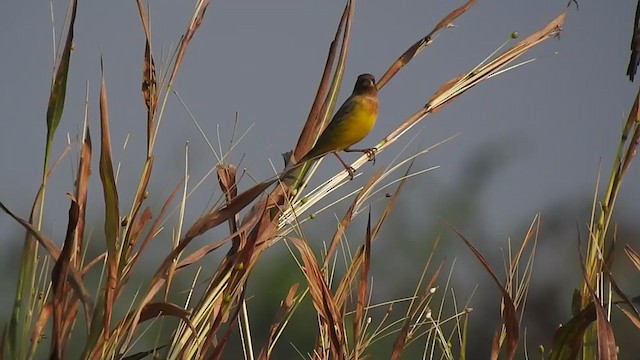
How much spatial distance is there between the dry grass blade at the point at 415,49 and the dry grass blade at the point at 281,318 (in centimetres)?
28

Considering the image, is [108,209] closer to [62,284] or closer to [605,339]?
[62,284]

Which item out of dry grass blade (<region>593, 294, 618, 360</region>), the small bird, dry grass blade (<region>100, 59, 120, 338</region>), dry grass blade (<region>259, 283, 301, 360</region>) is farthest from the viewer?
the small bird

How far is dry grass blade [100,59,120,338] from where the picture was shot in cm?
86

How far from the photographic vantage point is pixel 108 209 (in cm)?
88

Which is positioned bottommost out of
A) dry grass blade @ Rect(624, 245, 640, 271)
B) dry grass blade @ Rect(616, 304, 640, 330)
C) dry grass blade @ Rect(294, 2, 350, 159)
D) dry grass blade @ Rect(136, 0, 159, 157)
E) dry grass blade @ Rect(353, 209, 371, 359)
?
dry grass blade @ Rect(616, 304, 640, 330)

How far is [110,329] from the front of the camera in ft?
2.91

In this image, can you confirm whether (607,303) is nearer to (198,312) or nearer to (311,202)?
(311,202)

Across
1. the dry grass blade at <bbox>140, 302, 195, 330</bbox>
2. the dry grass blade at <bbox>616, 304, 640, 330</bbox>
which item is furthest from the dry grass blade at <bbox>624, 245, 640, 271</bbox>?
the dry grass blade at <bbox>140, 302, 195, 330</bbox>

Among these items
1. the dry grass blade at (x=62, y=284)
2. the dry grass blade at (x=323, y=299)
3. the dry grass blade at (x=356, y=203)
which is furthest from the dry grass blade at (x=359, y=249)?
the dry grass blade at (x=62, y=284)

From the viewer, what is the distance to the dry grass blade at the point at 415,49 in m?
1.04

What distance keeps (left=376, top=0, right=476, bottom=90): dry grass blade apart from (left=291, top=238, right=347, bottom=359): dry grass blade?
0.62 ft

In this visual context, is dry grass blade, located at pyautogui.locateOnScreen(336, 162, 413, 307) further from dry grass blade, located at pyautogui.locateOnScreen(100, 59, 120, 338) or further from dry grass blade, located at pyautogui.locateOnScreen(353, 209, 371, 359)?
dry grass blade, located at pyautogui.locateOnScreen(100, 59, 120, 338)

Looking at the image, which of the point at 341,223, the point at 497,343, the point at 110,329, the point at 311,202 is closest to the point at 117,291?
the point at 110,329

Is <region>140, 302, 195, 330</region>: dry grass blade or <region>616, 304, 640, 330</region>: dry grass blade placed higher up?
<region>140, 302, 195, 330</region>: dry grass blade
